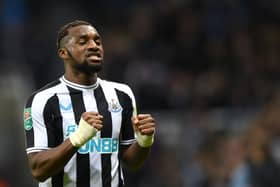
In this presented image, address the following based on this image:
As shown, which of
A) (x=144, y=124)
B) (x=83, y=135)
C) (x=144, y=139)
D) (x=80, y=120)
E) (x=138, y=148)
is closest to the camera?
(x=83, y=135)

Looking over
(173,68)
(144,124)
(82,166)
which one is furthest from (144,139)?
(173,68)

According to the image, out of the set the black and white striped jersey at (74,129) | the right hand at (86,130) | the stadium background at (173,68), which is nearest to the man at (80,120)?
the black and white striped jersey at (74,129)

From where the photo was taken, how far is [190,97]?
1263 centimetres

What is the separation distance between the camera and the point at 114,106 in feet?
21.2

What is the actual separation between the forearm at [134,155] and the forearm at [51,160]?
57 centimetres

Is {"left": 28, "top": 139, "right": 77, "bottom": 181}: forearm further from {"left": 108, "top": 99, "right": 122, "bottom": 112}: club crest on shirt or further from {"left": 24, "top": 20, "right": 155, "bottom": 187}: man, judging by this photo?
{"left": 108, "top": 99, "right": 122, "bottom": 112}: club crest on shirt

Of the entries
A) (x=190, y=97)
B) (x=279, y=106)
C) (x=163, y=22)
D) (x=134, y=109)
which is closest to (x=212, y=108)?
(x=190, y=97)

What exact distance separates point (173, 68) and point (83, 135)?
24.7 ft

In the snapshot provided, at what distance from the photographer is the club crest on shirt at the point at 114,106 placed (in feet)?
21.1

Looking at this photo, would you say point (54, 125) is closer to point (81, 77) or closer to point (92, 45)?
point (81, 77)

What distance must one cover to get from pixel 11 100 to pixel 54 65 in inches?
47.3

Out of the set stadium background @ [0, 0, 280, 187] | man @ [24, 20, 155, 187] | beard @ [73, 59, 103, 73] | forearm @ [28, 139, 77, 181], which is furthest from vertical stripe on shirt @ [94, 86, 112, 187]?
stadium background @ [0, 0, 280, 187]

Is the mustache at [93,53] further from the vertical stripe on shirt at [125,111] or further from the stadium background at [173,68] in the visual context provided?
the stadium background at [173,68]

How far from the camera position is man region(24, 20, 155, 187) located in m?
6.22
